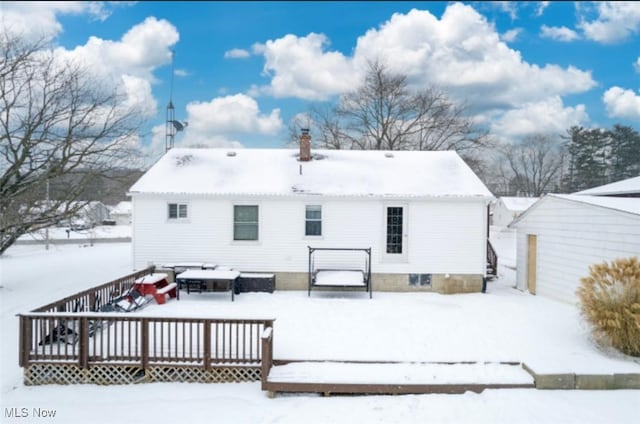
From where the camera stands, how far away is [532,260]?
39.8 feet

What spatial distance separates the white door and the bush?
528 centimetres

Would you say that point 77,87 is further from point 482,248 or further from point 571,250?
point 571,250

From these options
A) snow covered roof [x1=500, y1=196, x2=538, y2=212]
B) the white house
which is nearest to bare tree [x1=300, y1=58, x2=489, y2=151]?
the white house

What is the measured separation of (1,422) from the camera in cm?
524

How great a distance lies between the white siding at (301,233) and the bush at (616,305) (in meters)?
4.68

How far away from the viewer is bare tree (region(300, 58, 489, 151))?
1055 inches

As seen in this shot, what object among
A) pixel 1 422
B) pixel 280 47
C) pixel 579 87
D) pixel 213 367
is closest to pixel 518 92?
pixel 579 87

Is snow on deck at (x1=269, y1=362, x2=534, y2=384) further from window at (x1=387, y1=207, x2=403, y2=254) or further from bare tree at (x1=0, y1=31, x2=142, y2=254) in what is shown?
bare tree at (x1=0, y1=31, x2=142, y2=254)

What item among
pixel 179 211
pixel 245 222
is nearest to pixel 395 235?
pixel 245 222

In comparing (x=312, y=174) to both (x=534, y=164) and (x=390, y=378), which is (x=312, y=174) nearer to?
(x=390, y=378)

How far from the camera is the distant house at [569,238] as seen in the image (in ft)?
29.5

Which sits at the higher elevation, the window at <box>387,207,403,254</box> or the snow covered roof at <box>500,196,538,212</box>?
the snow covered roof at <box>500,196,538,212</box>

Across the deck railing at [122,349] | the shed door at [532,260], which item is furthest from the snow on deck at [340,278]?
the shed door at [532,260]

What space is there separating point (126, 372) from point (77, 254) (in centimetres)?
1782
